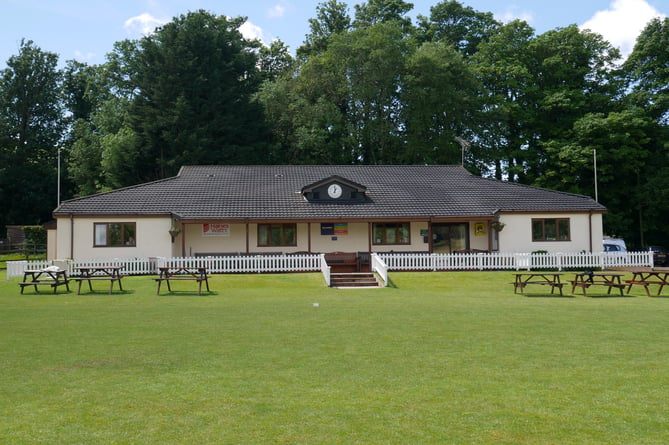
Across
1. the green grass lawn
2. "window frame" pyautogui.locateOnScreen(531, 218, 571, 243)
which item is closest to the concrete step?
the green grass lawn

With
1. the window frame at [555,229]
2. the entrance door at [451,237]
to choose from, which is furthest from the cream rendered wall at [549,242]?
the entrance door at [451,237]

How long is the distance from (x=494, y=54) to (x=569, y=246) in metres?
25.1

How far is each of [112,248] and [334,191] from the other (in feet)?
36.7

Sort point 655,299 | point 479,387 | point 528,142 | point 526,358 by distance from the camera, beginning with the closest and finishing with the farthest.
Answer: point 479,387, point 526,358, point 655,299, point 528,142

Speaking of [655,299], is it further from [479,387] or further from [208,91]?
[208,91]

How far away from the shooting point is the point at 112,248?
28.8m

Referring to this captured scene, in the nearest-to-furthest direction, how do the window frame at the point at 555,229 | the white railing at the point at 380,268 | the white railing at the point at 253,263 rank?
the white railing at the point at 380,268, the white railing at the point at 253,263, the window frame at the point at 555,229

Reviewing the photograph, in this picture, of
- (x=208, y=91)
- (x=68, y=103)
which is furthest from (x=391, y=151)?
(x=68, y=103)

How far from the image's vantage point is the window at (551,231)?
3102 cm

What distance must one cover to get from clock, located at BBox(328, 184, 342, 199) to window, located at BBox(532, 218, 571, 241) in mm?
10036

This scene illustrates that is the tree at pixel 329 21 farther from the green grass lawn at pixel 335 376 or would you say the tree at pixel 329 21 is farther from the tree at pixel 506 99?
the green grass lawn at pixel 335 376

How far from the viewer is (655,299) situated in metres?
18.0

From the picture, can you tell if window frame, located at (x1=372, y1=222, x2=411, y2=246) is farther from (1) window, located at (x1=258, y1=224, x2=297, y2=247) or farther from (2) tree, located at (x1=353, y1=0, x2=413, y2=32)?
(2) tree, located at (x1=353, y1=0, x2=413, y2=32)

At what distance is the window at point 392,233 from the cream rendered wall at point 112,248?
34.0ft
